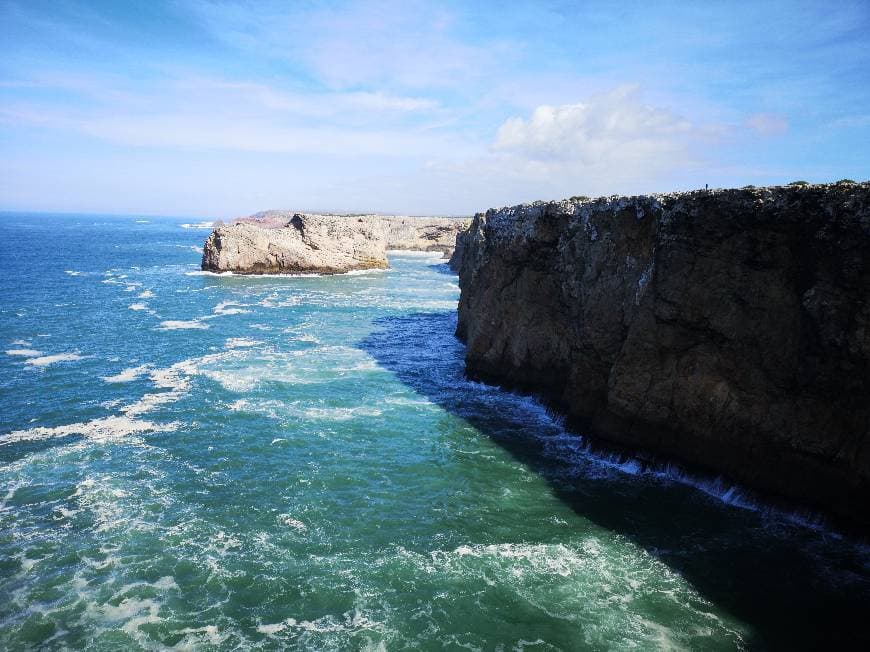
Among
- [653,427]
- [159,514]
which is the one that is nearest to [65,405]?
[159,514]

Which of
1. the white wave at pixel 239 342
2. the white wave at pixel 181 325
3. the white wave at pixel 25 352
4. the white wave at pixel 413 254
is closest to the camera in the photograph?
the white wave at pixel 25 352

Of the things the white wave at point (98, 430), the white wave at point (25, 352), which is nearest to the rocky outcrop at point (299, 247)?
the white wave at point (25, 352)

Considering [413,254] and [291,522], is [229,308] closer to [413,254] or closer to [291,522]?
[291,522]

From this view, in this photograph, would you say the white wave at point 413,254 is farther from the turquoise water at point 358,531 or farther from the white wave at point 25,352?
the turquoise water at point 358,531

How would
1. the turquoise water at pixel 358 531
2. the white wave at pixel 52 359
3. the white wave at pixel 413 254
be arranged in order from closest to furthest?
1. the turquoise water at pixel 358 531
2. the white wave at pixel 52 359
3. the white wave at pixel 413 254

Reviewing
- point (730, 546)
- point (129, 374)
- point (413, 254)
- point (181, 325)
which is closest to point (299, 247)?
point (181, 325)

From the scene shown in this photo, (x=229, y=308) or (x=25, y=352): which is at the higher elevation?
(x=229, y=308)

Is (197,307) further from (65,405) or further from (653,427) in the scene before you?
(653,427)

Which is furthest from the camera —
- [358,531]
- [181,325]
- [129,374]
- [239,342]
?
[181,325]
